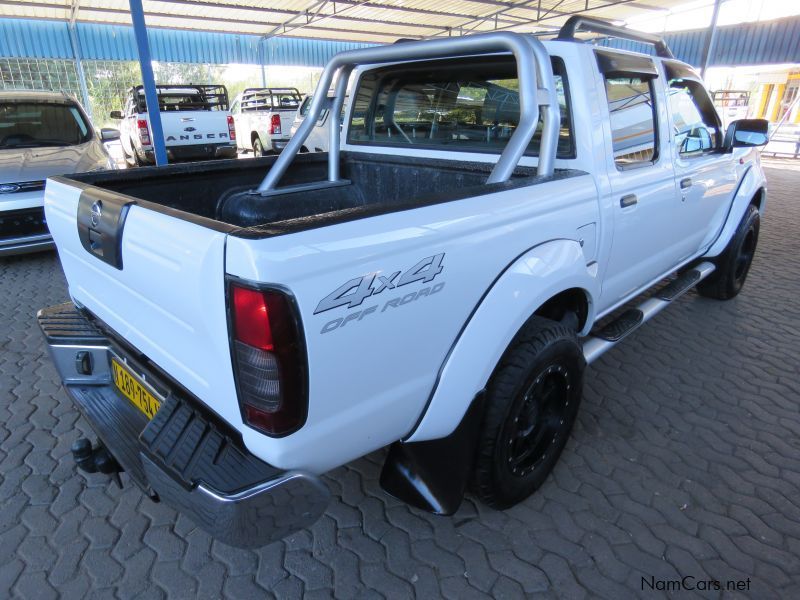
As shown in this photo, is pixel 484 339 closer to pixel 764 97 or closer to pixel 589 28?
pixel 589 28

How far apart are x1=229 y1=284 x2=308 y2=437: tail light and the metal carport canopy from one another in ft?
50.0

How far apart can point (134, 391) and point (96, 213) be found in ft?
2.14

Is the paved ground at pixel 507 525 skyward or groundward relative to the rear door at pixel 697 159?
groundward

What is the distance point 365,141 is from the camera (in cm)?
336

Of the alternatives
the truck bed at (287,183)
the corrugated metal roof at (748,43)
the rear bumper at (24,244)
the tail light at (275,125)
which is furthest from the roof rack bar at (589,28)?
the corrugated metal roof at (748,43)

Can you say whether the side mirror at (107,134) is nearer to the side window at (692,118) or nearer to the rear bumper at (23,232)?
the rear bumper at (23,232)

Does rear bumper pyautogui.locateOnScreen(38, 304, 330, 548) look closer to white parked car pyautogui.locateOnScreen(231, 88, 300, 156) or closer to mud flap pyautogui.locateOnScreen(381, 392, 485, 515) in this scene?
mud flap pyautogui.locateOnScreen(381, 392, 485, 515)

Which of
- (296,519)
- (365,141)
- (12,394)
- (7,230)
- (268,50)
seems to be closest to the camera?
(296,519)

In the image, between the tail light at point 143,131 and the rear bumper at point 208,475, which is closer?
the rear bumper at point 208,475

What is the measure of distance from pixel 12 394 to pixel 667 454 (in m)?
3.80

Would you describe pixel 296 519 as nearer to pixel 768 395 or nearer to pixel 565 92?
pixel 565 92

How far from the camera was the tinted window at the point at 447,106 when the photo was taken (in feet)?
8.57

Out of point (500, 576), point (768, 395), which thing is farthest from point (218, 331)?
point (768, 395)

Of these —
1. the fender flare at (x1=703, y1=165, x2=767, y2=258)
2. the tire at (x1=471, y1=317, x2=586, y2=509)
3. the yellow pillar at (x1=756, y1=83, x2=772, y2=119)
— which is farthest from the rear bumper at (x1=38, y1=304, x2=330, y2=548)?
the yellow pillar at (x1=756, y1=83, x2=772, y2=119)
